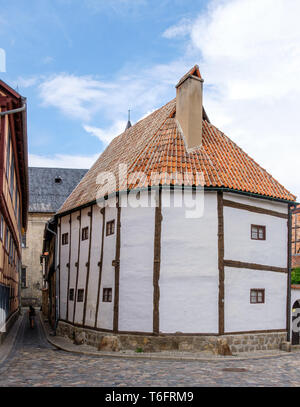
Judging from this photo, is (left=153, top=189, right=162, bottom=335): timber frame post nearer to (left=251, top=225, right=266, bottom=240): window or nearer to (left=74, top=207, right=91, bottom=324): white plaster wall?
(left=251, top=225, right=266, bottom=240): window

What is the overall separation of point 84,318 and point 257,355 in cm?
710

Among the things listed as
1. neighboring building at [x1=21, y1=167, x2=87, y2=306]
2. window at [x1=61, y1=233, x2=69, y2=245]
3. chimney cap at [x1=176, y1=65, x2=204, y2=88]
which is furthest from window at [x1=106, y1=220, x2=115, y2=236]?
neighboring building at [x1=21, y1=167, x2=87, y2=306]

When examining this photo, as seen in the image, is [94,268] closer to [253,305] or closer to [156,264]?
[156,264]

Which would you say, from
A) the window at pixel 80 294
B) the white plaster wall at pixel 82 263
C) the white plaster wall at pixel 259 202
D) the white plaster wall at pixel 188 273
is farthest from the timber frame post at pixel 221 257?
the window at pixel 80 294

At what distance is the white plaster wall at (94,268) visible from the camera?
18152 mm

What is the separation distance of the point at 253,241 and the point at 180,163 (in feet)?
13.0

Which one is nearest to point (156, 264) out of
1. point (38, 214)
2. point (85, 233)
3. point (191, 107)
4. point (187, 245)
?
point (187, 245)

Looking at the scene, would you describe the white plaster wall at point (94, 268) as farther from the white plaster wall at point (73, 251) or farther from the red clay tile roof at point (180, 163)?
the white plaster wall at point (73, 251)

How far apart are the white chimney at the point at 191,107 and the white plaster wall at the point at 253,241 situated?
3390mm

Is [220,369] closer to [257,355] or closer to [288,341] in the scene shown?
[257,355]

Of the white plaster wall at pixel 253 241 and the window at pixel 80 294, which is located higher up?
the white plaster wall at pixel 253 241

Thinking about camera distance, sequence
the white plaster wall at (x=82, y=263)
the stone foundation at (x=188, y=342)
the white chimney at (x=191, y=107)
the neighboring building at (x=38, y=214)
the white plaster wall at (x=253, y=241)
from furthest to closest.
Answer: the neighboring building at (x=38, y=214)
the white plaster wall at (x=82, y=263)
the white chimney at (x=191, y=107)
the white plaster wall at (x=253, y=241)
the stone foundation at (x=188, y=342)

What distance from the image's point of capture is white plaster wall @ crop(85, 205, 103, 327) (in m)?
18.2

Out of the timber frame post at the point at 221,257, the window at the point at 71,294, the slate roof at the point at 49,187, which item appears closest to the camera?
the timber frame post at the point at 221,257
